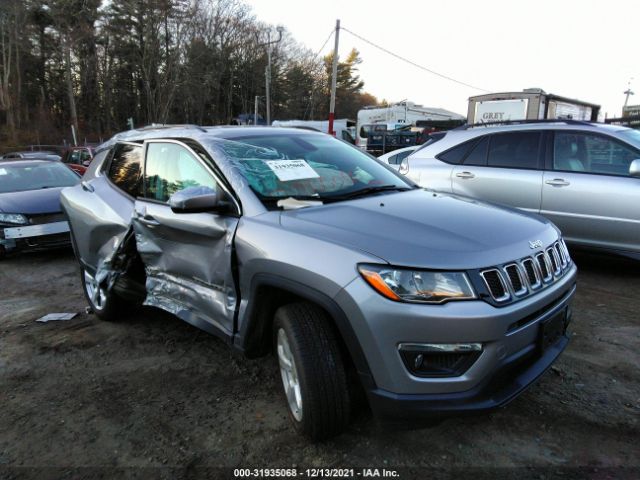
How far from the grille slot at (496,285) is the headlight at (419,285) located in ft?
0.33

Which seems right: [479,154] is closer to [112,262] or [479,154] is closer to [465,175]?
[465,175]

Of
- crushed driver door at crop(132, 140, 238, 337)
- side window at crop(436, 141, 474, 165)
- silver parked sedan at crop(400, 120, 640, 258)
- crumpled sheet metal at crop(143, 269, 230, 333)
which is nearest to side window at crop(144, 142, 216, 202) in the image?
crushed driver door at crop(132, 140, 238, 337)

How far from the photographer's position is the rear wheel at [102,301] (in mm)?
4055

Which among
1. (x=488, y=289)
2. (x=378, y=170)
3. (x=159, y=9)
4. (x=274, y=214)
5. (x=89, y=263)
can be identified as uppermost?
(x=159, y=9)

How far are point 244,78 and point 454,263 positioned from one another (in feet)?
176

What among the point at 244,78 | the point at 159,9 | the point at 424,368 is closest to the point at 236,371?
the point at 424,368

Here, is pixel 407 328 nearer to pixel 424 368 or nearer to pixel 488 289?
pixel 424 368

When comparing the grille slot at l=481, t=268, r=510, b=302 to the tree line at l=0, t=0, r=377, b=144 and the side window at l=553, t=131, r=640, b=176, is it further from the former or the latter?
the tree line at l=0, t=0, r=377, b=144

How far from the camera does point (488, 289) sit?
2023 millimetres

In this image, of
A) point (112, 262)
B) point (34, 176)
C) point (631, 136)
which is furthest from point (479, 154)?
point (34, 176)

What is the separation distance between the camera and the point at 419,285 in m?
1.99

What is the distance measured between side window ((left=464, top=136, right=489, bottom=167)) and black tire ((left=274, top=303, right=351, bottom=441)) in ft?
13.7

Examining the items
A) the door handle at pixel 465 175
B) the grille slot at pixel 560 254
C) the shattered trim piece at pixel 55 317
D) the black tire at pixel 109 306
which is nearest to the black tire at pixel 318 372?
the grille slot at pixel 560 254

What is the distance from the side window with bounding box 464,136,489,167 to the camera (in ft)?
18.7
